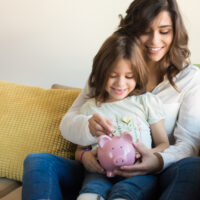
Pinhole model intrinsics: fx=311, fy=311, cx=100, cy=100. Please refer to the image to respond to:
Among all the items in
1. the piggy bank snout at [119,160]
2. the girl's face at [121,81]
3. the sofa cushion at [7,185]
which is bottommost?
the sofa cushion at [7,185]

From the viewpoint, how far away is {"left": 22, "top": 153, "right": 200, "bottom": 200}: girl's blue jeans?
900mm

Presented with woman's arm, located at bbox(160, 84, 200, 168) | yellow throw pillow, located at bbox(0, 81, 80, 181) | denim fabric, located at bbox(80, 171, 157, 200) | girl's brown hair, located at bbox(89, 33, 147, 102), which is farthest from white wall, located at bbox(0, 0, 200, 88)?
denim fabric, located at bbox(80, 171, 157, 200)

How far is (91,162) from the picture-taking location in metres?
1.10

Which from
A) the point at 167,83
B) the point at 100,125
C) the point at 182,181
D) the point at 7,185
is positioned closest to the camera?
the point at 182,181

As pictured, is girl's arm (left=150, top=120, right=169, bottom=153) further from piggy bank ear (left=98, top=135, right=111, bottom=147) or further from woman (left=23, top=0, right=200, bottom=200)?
piggy bank ear (left=98, top=135, right=111, bottom=147)

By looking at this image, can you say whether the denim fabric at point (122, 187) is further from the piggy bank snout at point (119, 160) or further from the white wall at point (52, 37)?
the white wall at point (52, 37)

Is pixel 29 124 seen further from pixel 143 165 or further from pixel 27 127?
pixel 143 165

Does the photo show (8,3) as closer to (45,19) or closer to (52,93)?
(45,19)

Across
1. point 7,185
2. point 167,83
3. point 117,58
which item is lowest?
point 7,185

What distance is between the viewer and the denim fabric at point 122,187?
92 centimetres

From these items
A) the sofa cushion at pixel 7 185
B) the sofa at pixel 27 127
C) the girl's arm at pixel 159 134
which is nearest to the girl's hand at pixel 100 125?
the girl's arm at pixel 159 134

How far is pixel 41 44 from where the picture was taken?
2092 millimetres

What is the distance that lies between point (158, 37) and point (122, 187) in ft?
1.97

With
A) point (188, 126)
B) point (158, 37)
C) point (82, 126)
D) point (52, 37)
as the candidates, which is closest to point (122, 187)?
point (82, 126)
